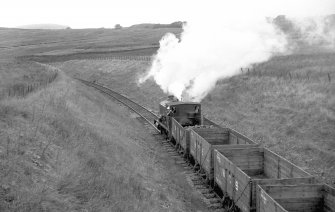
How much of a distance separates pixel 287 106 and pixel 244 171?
10.4 meters

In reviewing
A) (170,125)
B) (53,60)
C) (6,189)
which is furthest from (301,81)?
(53,60)

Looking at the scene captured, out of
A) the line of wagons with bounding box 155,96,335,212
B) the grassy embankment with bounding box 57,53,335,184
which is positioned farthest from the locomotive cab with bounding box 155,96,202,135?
the grassy embankment with bounding box 57,53,335,184

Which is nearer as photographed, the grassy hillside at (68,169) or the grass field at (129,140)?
the grassy hillside at (68,169)

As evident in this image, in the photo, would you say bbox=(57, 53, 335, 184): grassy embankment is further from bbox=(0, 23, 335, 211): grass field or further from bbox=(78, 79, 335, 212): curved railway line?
bbox=(78, 79, 335, 212): curved railway line

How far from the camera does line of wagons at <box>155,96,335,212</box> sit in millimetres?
9570

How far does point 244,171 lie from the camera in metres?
13.4

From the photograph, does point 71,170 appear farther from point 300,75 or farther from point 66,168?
point 300,75

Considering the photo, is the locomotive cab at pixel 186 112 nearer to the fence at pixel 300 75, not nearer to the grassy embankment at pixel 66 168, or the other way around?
the grassy embankment at pixel 66 168

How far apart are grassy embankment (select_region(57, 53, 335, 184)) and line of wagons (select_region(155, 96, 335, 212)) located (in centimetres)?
311

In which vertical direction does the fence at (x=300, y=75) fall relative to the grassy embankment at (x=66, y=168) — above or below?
above

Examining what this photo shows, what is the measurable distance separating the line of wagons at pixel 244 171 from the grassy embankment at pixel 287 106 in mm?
3114

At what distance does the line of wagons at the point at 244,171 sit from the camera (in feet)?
31.4

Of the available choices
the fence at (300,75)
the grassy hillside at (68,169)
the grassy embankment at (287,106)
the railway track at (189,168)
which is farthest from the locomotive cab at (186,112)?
the fence at (300,75)

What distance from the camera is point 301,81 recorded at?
26.0 meters
